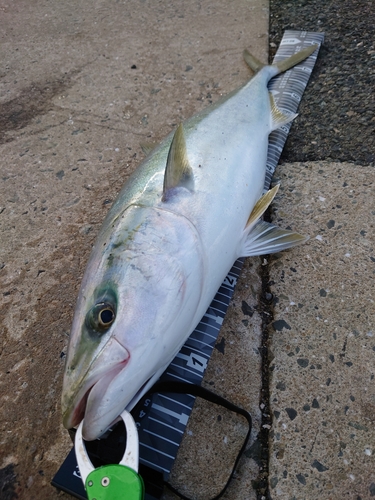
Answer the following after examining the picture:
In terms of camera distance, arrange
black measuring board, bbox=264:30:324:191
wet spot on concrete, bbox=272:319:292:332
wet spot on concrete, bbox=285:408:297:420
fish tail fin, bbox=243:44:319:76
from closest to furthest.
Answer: wet spot on concrete, bbox=285:408:297:420 → wet spot on concrete, bbox=272:319:292:332 → black measuring board, bbox=264:30:324:191 → fish tail fin, bbox=243:44:319:76

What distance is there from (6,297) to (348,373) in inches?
69.3

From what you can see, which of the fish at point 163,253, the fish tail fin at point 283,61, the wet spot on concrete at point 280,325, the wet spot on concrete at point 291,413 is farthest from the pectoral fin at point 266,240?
the fish tail fin at point 283,61

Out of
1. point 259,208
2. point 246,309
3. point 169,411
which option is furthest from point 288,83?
point 169,411

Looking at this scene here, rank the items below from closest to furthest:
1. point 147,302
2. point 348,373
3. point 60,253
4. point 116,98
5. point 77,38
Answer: point 147,302, point 348,373, point 60,253, point 116,98, point 77,38

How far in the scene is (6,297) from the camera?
86.3 inches

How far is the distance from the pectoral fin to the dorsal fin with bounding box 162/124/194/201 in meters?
0.42

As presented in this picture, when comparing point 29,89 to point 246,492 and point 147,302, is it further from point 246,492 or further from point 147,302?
point 246,492

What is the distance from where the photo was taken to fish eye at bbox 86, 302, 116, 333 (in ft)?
4.91

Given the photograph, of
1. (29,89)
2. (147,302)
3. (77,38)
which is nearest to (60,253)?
(147,302)

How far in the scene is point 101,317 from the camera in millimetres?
1504

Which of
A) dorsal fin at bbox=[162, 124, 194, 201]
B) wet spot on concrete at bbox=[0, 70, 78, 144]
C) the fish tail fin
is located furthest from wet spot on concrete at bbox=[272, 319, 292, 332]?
wet spot on concrete at bbox=[0, 70, 78, 144]

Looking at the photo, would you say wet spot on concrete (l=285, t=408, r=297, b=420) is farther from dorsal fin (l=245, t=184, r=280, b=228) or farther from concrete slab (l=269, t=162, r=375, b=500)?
dorsal fin (l=245, t=184, r=280, b=228)

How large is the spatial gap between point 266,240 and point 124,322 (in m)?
0.95

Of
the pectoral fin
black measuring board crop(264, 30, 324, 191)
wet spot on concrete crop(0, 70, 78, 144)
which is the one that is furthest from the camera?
wet spot on concrete crop(0, 70, 78, 144)
